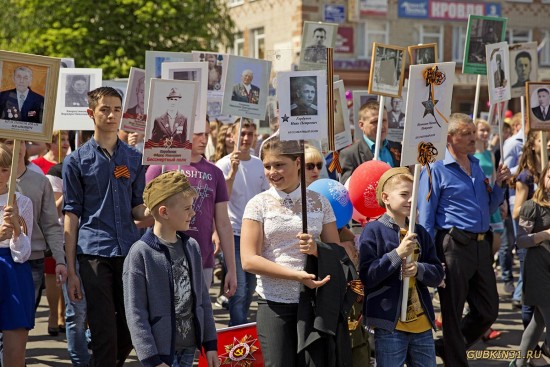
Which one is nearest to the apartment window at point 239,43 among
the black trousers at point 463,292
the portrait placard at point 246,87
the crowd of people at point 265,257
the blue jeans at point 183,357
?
the portrait placard at point 246,87

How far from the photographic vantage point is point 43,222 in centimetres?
673

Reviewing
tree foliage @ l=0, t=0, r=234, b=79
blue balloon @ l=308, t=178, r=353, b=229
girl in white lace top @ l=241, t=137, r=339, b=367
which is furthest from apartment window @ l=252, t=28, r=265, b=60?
girl in white lace top @ l=241, t=137, r=339, b=367

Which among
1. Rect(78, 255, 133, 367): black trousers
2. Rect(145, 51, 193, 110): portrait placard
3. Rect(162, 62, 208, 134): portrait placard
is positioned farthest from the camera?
Rect(145, 51, 193, 110): portrait placard

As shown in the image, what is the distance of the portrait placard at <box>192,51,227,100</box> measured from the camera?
9.28 metres

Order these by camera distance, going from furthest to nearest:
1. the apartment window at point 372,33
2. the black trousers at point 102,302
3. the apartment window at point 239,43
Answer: the apartment window at point 239,43 → the apartment window at point 372,33 → the black trousers at point 102,302

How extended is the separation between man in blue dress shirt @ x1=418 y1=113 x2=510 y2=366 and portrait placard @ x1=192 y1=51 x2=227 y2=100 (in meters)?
2.45

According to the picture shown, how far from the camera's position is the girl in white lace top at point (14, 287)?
6.09m

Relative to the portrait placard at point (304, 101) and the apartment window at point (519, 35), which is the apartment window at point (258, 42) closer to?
the apartment window at point (519, 35)

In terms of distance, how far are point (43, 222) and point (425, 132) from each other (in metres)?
2.57

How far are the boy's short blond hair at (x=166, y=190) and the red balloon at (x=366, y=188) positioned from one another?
2.01m

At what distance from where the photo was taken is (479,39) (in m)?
9.97

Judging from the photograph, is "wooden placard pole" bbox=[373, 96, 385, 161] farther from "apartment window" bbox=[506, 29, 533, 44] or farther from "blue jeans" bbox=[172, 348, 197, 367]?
"apartment window" bbox=[506, 29, 533, 44]

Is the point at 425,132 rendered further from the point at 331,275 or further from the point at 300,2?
the point at 300,2

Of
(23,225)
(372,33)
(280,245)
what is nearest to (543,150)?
(280,245)
